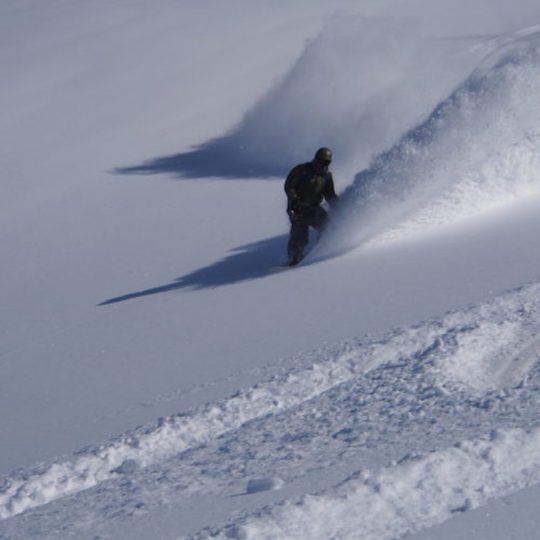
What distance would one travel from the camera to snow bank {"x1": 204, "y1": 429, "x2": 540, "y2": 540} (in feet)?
16.4

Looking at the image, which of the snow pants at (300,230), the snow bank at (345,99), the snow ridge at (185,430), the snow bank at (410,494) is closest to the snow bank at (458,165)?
the snow pants at (300,230)

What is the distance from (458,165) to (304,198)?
1.53 m

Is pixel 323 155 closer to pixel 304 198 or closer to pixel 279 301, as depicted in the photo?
pixel 304 198

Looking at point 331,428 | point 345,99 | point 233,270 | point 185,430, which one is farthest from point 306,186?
point 345,99

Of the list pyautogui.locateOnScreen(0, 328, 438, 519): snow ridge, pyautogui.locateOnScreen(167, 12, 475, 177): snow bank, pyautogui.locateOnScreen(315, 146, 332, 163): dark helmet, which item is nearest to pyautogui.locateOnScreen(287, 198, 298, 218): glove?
pyautogui.locateOnScreen(315, 146, 332, 163): dark helmet

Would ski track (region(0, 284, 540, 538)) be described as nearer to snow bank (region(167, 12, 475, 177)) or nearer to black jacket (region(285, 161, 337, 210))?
black jacket (region(285, 161, 337, 210))

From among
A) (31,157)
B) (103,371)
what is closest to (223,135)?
(31,157)

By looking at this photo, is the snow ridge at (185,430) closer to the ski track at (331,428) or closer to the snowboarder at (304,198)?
the ski track at (331,428)

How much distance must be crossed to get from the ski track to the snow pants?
3.08 m

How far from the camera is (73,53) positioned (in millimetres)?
25469

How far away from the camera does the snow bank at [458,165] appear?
1064cm

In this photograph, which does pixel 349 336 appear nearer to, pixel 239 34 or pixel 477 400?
pixel 477 400

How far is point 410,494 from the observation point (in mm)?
5211

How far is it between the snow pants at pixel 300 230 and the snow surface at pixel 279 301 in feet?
0.69
